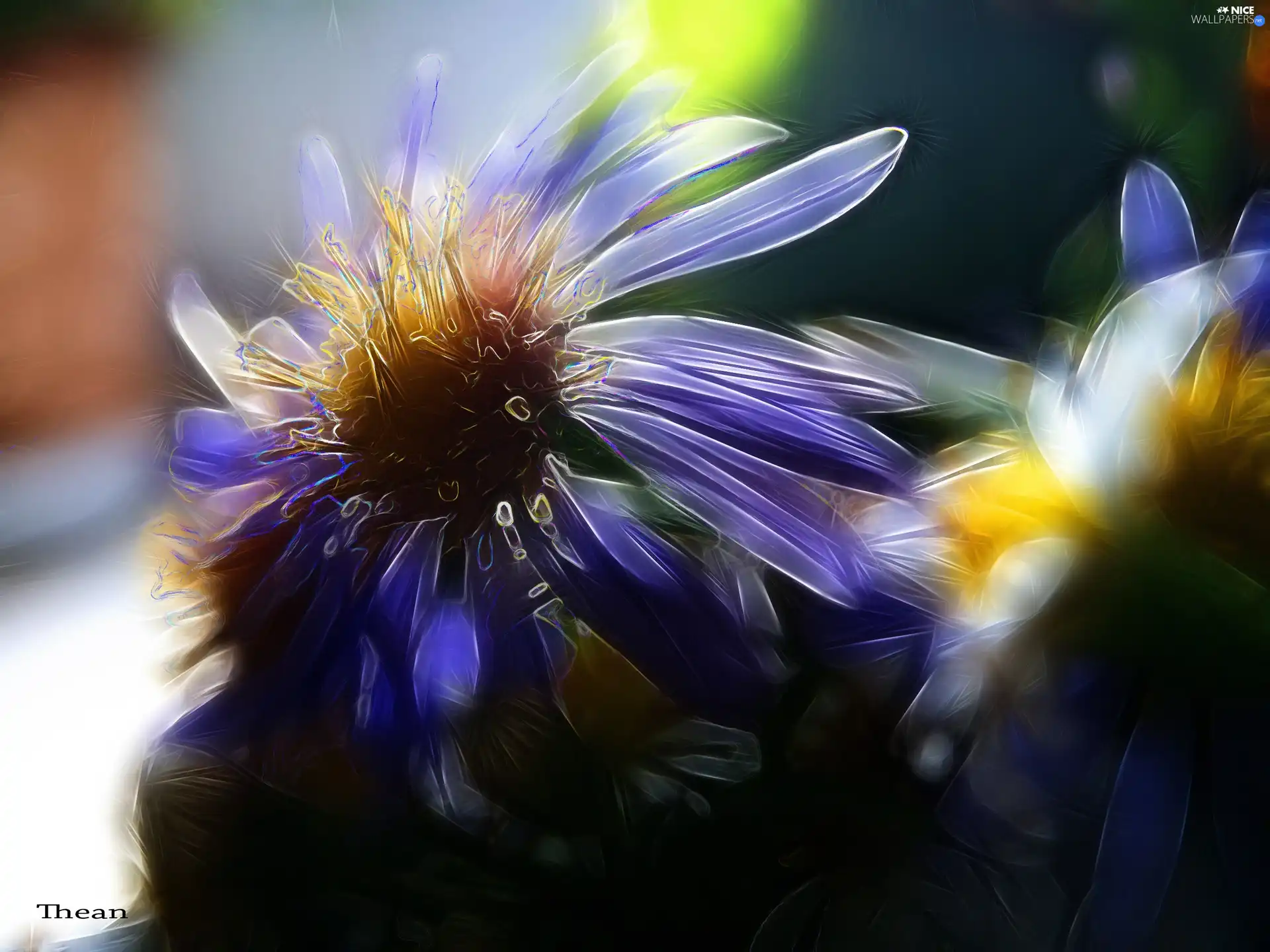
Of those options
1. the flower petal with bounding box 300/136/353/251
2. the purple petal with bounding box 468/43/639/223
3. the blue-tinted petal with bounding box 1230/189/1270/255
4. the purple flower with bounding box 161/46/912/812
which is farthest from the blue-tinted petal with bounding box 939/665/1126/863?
the flower petal with bounding box 300/136/353/251

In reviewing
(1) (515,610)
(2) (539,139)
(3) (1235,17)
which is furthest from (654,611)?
(3) (1235,17)

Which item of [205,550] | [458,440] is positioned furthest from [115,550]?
[458,440]

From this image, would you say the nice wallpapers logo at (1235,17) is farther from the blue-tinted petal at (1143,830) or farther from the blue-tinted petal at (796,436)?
the blue-tinted petal at (1143,830)

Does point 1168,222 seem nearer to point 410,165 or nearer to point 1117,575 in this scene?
point 1117,575

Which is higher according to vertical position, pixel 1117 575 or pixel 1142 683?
pixel 1117 575

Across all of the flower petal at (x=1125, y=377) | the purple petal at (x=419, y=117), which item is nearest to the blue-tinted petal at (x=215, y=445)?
the purple petal at (x=419, y=117)
